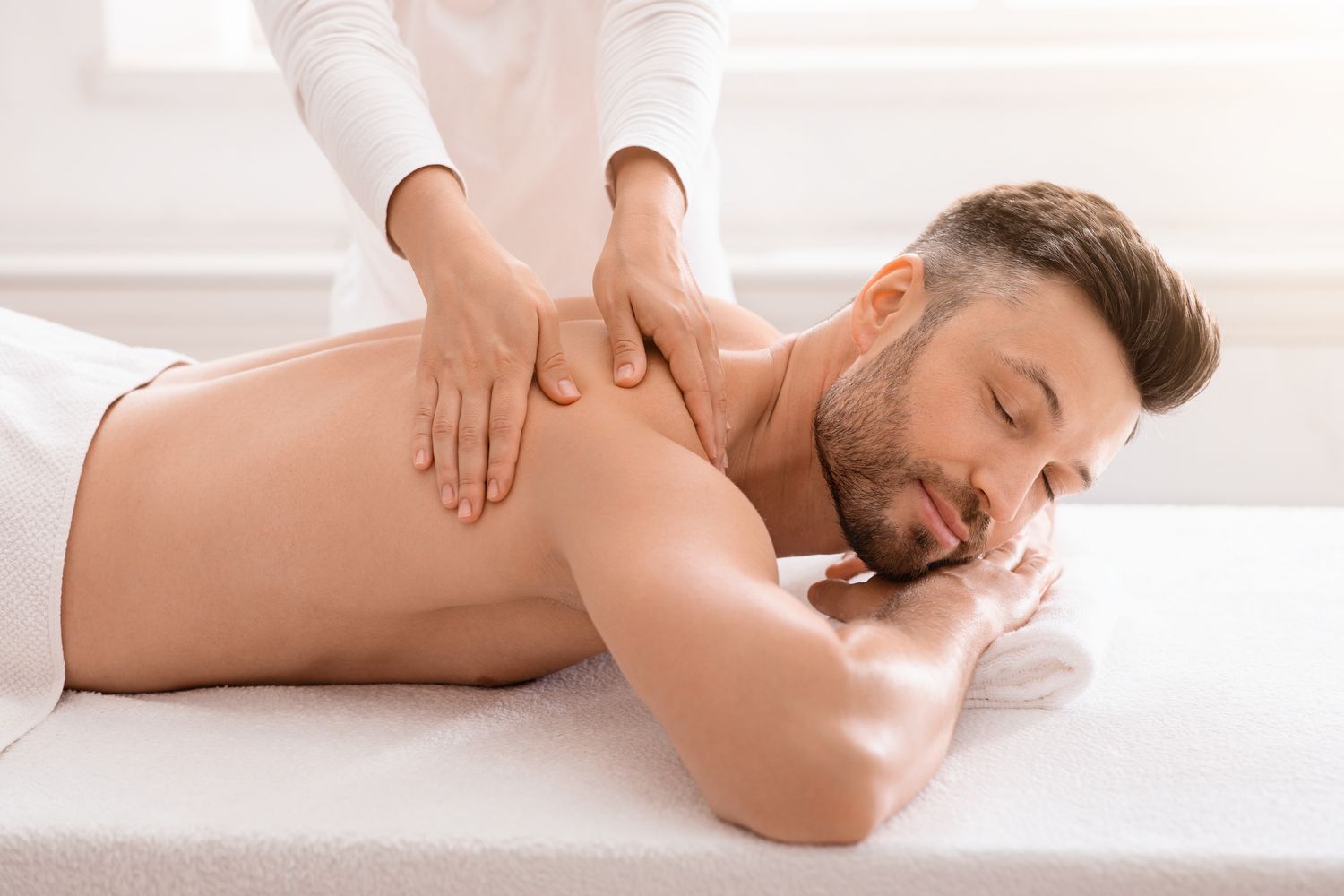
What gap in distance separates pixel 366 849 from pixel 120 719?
0.41m

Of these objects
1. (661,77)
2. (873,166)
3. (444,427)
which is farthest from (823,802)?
(873,166)

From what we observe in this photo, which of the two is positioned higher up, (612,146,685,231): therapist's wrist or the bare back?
(612,146,685,231): therapist's wrist

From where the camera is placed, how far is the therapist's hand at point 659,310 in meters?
1.21

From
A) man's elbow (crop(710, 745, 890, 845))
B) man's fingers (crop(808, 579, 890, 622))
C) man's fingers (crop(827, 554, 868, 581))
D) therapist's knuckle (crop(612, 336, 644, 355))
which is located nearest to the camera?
man's elbow (crop(710, 745, 890, 845))

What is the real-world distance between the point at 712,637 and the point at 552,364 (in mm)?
375

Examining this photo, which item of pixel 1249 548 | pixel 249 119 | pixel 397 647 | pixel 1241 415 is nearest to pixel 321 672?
pixel 397 647

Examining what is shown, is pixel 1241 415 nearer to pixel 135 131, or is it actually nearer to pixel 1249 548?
pixel 1249 548

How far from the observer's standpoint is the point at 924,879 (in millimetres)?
894

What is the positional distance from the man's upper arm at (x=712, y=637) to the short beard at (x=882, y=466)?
239 millimetres

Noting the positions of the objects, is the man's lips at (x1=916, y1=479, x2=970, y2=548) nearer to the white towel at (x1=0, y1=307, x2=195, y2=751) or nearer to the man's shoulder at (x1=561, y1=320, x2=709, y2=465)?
the man's shoulder at (x1=561, y1=320, x2=709, y2=465)

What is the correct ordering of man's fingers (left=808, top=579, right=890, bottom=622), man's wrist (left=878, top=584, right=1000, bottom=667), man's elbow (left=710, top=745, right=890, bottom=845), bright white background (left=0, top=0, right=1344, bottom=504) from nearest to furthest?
man's elbow (left=710, top=745, right=890, bottom=845)
man's wrist (left=878, top=584, right=1000, bottom=667)
man's fingers (left=808, top=579, right=890, bottom=622)
bright white background (left=0, top=0, right=1344, bottom=504)

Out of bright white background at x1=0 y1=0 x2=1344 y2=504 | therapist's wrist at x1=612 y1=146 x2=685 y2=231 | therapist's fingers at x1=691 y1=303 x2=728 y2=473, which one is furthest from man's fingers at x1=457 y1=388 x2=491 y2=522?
bright white background at x1=0 y1=0 x2=1344 y2=504

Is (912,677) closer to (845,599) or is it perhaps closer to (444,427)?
(845,599)

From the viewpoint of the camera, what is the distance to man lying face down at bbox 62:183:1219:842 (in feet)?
3.73
